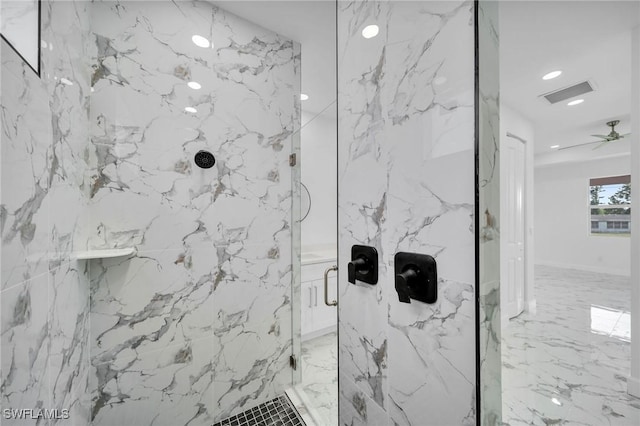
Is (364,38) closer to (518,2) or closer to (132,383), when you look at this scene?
(518,2)

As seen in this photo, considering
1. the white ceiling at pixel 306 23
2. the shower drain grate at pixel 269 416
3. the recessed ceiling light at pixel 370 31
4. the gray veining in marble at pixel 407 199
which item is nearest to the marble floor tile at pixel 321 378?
the shower drain grate at pixel 269 416

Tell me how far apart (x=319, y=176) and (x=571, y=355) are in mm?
2037

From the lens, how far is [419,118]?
2.21 ft

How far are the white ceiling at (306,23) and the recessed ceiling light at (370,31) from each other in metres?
0.93

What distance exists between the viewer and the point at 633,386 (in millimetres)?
366

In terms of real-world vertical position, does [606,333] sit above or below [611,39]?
below

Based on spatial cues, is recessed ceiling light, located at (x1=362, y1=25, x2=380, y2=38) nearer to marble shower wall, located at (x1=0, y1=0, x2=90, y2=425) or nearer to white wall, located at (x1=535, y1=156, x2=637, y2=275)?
white wall, located at (x1=535, y1=156, x2=637, y2=275)

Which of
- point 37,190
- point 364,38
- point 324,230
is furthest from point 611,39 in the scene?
point 324,230

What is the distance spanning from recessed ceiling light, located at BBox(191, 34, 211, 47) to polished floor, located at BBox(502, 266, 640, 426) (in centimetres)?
193

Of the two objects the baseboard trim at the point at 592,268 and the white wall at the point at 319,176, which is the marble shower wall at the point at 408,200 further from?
the white wall at the point at 319,176

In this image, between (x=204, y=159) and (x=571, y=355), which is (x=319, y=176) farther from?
(x=571, y=355)

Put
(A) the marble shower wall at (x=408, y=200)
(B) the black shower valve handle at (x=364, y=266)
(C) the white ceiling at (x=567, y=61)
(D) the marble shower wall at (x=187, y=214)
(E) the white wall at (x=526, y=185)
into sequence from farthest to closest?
(D) the marble shower wall at (x=187, y=214) < (B) the black shower valve handle at (x=364, y=266) < (A) the marble shower wall at (x=408, y=200) < (E) the white wall at (x=526, y=185) < (C) the white ceiling at (x=567, y=61)

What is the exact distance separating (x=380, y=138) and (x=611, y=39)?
503mm

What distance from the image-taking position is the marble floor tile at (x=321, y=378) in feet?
5.19
